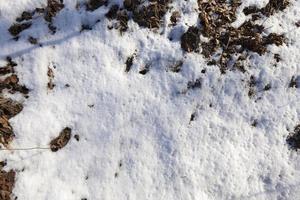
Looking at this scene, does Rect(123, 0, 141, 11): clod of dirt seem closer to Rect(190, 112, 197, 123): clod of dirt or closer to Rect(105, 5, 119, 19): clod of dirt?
Rect(105, 5, 119, 19): clod of dirt

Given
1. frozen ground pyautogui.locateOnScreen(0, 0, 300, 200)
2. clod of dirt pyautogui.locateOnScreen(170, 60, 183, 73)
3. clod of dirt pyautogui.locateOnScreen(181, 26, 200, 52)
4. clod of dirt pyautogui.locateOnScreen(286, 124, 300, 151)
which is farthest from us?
clod of dirt pyautogui.locateOnScreen(181, 26, 200, 52)

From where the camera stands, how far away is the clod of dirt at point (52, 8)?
32.6 feet

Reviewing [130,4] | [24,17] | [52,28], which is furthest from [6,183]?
[130,4]

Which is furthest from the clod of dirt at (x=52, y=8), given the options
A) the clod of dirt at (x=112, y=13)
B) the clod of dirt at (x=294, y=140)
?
the clod of dirt at (x=294, y=140)

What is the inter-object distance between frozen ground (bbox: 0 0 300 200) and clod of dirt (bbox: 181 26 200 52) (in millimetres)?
139

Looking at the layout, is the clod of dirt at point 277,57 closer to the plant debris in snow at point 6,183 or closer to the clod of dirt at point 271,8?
the clod of dirt at point 271,8

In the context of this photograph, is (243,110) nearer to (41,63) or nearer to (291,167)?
(291,167)

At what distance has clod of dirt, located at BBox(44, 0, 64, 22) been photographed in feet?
32.6

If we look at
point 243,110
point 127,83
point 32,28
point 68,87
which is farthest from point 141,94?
point 32,28

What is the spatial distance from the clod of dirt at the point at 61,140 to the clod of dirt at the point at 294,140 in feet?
15.5

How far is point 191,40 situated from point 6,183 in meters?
5.06

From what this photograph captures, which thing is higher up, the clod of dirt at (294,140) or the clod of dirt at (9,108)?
the clod of dirt at (294,140)

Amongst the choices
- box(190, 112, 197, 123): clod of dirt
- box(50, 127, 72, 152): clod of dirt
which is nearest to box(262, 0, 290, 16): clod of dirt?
box(190, 112, 197, 123): clod of dirt

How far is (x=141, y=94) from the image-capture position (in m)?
9.47
